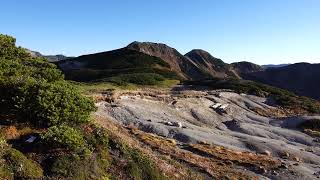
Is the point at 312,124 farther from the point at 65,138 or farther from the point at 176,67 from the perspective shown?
the point at 176,67

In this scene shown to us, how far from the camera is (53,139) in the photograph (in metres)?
19.6

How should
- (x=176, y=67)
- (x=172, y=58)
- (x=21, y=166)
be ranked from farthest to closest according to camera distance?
1. (x=172, y=58)
2. (x=176, y=67)
3. (x=21, y=166)

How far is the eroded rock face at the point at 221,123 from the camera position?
3806cm

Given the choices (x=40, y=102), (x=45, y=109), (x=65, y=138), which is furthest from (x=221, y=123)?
(x=65, y=138)

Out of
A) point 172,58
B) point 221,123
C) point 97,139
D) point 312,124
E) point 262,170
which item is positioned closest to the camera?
point 97,139

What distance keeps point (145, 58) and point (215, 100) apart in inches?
2535

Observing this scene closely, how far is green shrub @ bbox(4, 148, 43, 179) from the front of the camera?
17578mm

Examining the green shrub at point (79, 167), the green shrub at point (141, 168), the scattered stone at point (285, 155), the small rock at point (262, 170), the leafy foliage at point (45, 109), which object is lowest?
the scattered stone at point (285, 155)

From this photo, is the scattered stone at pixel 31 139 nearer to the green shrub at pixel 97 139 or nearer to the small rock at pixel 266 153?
the green shrub at pixel 97 139

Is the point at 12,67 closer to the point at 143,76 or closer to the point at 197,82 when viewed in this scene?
the point at 143,76

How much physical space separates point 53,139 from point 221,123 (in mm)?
35291

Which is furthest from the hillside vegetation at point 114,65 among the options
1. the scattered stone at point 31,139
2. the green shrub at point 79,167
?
the green shrub at point 79,167

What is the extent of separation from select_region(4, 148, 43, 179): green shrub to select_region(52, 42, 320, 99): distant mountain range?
8057 cm

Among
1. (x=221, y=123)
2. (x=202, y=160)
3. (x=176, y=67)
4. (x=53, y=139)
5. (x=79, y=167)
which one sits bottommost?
(x=221, y=123)
